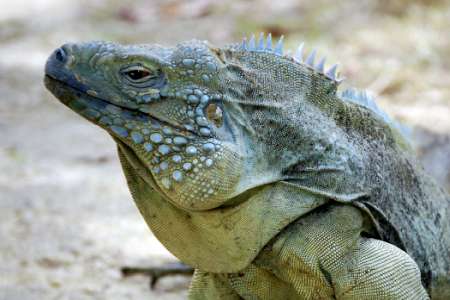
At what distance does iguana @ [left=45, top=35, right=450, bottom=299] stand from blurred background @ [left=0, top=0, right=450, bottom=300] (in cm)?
188

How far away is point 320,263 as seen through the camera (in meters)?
3.33

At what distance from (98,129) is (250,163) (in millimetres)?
5444

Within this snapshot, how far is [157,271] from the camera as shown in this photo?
521 centimetres

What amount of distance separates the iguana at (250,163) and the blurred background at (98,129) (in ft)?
6.16

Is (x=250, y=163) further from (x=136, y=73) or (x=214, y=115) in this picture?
(x=136, y=73)

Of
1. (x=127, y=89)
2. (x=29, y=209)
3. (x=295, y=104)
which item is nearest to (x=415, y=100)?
(x=29, y=209)

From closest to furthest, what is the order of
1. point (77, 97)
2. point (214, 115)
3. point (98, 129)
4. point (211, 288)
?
1. point (77, 97)
2. point (214, 115)
3. point (211, 288)
4. point (98, 129)

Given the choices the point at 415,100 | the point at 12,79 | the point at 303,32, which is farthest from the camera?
the point at 303,32

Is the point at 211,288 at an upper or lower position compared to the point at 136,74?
lower

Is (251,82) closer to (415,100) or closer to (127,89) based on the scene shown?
(127,89)

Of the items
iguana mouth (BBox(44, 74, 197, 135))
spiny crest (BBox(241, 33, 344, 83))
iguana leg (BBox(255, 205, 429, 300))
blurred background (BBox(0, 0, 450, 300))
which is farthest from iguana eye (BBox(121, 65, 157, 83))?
blurred background (BBox(0, 0, 450, 300))

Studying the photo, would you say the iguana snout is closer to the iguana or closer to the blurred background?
the iguana

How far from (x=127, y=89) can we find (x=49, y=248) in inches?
111

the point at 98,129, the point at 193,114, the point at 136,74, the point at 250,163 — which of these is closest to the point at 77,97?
the point at 136,74
